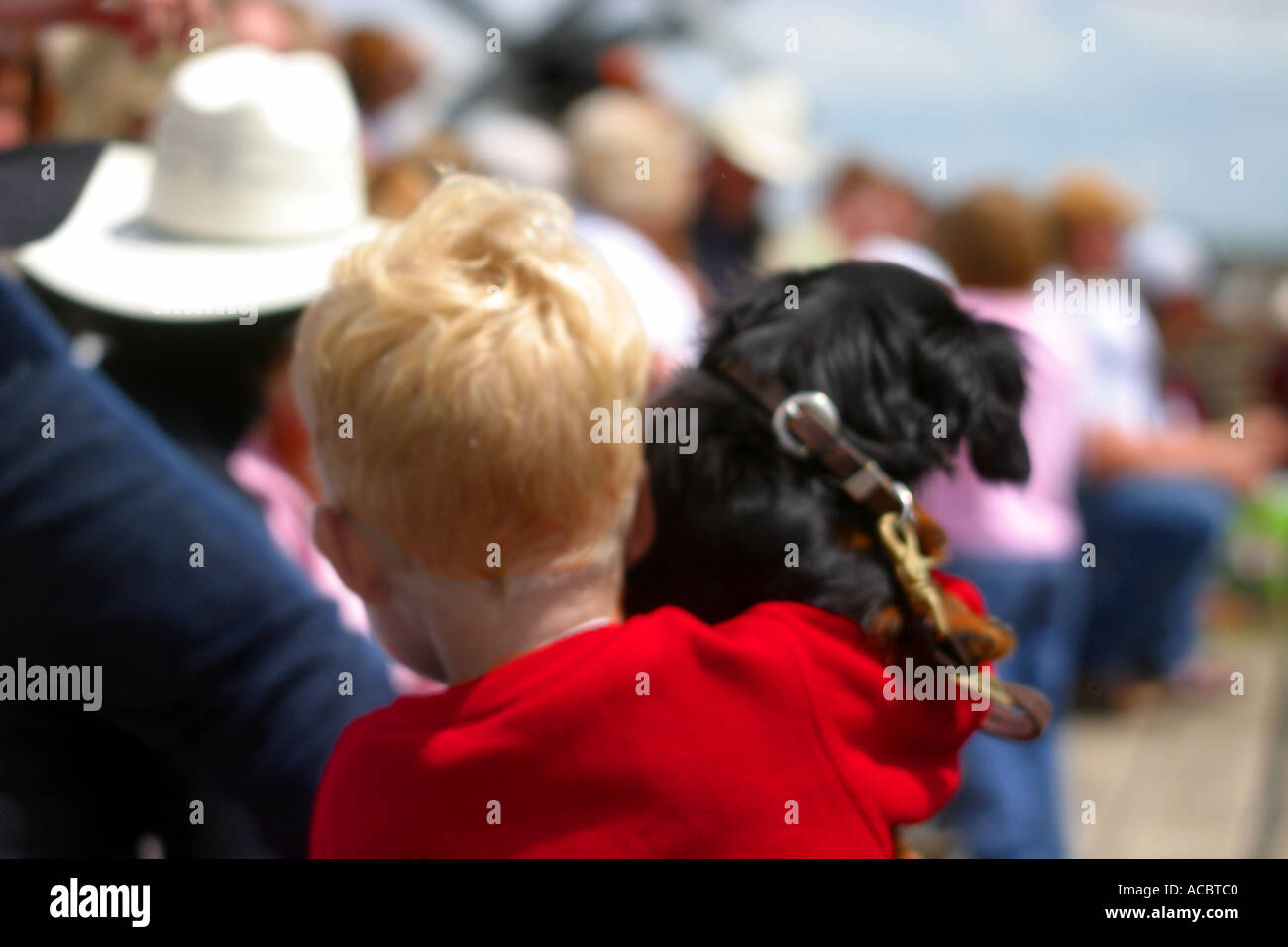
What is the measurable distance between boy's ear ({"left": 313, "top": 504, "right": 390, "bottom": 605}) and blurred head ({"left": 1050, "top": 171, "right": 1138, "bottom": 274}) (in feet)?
12.6

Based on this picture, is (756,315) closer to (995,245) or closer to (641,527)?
(641,527)

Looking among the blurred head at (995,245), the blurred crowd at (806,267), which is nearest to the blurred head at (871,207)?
the blurred crowd at (806,267)

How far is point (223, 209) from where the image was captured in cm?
172

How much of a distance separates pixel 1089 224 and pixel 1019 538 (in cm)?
182

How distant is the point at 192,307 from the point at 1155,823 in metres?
3.20

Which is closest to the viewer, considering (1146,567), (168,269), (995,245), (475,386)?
(475,386)

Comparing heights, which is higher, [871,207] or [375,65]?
[375,65]

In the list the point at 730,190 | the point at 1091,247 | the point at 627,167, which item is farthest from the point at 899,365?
the point at 730,190

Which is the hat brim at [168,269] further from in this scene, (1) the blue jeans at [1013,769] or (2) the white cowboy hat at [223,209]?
(1) the blue jeans at [1013,769]

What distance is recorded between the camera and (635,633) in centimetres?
106

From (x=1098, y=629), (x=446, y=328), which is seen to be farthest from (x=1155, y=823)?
(x=446, y=328)

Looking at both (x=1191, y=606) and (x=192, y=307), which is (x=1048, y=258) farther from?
(x=192, y=307)

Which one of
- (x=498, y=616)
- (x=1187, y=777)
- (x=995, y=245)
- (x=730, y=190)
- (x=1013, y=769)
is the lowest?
(x=1187, y=777)

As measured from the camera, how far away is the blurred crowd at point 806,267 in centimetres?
165
